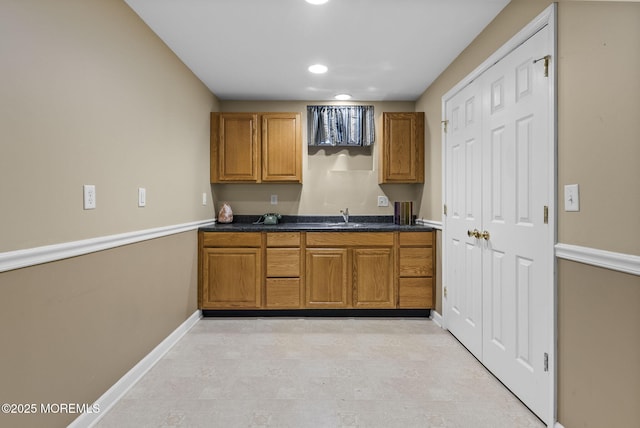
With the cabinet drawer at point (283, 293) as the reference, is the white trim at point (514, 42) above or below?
above

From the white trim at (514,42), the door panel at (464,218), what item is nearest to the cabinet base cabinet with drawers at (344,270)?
the door panel at (464,218)

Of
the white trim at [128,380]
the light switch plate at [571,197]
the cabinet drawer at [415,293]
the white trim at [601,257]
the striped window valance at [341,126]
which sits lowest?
the white trim at [128,380]

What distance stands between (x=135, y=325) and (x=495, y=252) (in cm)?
234

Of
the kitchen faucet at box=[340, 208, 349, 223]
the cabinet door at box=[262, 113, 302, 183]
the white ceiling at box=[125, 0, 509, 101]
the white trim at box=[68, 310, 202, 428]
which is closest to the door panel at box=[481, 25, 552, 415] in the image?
the white ceiling at box=[125, 0, 509, 101]

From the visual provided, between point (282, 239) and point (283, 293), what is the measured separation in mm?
530

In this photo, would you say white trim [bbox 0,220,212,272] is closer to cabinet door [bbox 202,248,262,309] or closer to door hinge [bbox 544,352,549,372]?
cabinet door [bbox 202,248,262,309]

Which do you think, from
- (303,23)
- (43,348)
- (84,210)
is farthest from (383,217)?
(43,348)

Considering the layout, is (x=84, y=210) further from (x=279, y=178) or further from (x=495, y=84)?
(x=495, y=84)

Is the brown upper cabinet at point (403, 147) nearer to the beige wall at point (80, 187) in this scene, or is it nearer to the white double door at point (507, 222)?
the white double door at point (507, 222)

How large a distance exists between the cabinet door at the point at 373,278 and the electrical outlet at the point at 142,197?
75.6 inches

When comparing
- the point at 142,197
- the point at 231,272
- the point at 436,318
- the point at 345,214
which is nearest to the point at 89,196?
the point at 142,197

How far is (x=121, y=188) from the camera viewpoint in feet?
6.76

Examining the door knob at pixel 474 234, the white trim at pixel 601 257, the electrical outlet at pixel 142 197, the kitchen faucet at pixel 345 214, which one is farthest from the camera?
the kitchen faucet at pixel 345 214

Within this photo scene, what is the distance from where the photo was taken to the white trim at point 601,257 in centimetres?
128
